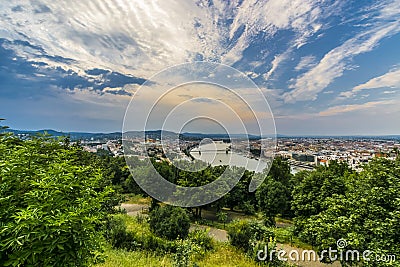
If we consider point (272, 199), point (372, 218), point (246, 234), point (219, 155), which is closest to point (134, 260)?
point (219, 155)

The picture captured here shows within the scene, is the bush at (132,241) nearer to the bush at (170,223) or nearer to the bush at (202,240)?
the bush at (202,240)

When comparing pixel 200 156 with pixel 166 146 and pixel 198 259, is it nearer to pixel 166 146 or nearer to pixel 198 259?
pixel 166 146

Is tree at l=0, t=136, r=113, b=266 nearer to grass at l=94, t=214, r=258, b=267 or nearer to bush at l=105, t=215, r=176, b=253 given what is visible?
grass at l=94, t=214, r=258, b=267

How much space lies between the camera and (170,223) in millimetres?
8781

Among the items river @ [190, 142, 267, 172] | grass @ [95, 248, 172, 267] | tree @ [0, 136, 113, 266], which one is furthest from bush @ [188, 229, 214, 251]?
tree @ [0, 136, 113, 266]

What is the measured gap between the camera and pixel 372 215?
5004 mm

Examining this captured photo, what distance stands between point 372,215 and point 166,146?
4.88 metres

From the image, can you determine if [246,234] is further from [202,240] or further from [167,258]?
[167,258]

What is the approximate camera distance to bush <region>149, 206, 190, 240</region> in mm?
8789

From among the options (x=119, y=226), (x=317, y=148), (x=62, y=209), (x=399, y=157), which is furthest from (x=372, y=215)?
(x=317, y=148)

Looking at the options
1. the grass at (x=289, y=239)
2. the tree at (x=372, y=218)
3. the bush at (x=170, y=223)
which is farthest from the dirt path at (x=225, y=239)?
the tree at (x=372, y=218)

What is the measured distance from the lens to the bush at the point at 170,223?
8.79 metres

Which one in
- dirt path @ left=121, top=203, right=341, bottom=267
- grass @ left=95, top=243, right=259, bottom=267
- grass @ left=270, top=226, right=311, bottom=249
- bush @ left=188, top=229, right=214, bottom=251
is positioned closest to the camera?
grass @ left=95, top=243, right=259, bottom=267

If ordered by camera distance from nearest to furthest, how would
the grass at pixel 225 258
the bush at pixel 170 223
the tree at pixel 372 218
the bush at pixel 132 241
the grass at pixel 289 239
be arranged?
the tree at pixel 372 218
the grass at pixel 225 258
the bush at pixel 132 241
the bush at pixel 170 223
the grass at pixel 289 239
